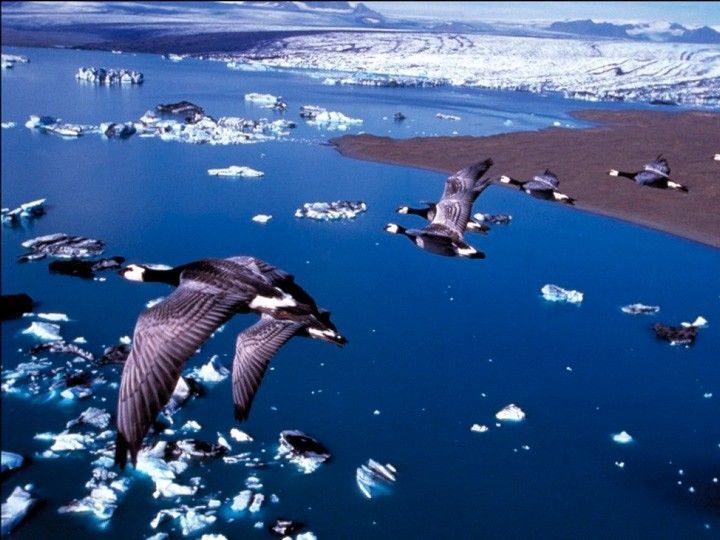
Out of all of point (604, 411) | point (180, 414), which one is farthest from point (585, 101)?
point (180, 414)

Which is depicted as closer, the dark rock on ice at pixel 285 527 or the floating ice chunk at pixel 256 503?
the dark rock on ice at pixel 285 527

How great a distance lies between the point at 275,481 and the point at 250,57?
15013mm

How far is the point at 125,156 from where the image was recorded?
1958 centimetres

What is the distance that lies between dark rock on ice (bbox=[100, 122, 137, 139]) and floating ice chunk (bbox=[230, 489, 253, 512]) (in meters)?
16.6

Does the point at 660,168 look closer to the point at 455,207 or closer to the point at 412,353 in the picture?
the point at 455,207

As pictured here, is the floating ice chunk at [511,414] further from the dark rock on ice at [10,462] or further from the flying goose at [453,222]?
the dark rock on ice at [10,462]

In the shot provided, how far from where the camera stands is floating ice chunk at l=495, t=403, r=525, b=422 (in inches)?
367

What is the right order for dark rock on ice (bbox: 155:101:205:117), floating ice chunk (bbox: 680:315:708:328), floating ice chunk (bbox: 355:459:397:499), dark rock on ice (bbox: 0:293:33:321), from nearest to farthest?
1. floating ice chunk (bbox: 355:459:397:499)
2. dark rock on ice (bbox: 0:293:33:321)
3. floating ice chunk (bbox: 680:315:708:328)
4. dark rock on ice (bbox: 155:101:205:117)

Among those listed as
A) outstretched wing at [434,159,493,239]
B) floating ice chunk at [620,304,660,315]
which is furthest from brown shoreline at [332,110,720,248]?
outstretched wing at [434,159,493,239]

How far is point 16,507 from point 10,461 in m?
0.77

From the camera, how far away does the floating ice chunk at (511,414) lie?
933 centimetres

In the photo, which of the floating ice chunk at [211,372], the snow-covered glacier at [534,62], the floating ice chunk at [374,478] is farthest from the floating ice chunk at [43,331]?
the snow-covered glacier at [534,62]

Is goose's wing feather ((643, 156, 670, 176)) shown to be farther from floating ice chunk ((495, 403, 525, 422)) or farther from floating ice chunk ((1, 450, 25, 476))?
floating ice chunk ((1, 450, 25, 476))

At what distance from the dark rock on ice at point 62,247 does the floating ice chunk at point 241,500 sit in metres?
7.32
